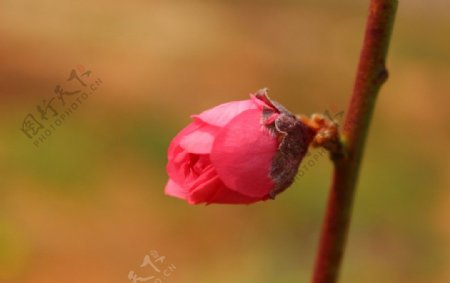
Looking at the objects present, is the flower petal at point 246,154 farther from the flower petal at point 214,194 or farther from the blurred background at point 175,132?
the blurred background at point 175,132

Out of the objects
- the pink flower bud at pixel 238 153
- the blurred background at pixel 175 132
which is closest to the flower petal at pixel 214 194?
the pink flower bud at pixel 238 153

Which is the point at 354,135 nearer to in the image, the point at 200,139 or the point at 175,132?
the point at 200,139

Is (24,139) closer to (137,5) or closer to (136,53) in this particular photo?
(136,53)

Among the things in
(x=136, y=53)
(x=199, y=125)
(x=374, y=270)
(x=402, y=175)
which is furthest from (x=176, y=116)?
(x=199, y=125)

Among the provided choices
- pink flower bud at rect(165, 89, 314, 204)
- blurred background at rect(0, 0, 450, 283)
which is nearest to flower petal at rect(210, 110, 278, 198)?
pink flower bud at rect(165, 89, 314, 204)

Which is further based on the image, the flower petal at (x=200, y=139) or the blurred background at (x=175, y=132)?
the blurred background at (x=175, y=132)
